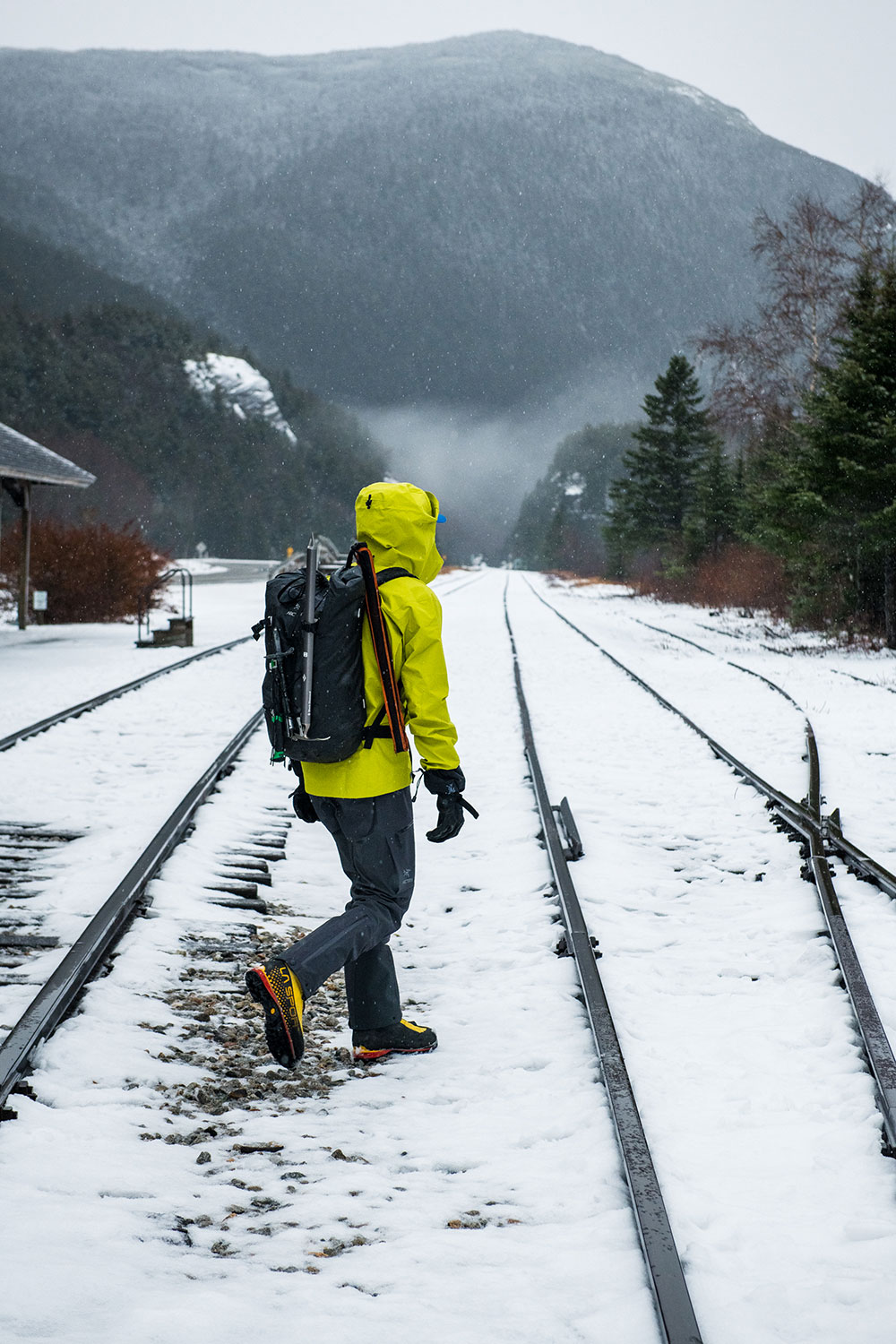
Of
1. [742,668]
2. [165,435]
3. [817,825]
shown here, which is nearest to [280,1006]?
[817,825]

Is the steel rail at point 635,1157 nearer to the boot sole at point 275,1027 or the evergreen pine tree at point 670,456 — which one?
the boot sole at point 275,1027

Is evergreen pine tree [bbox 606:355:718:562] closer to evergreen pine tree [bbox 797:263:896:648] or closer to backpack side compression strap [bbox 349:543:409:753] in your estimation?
evergreen pine tree [bbox 797:263:896:648]

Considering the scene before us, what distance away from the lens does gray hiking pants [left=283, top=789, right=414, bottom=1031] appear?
3.56 m

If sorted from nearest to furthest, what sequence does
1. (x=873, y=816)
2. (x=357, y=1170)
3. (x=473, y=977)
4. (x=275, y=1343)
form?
(x=275, y=1343), (x=357, y=1170), (x=473, y=977), (x=873, y=816)

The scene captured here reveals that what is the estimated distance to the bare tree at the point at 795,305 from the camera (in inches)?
1196

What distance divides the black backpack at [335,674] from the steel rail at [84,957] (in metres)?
1.31

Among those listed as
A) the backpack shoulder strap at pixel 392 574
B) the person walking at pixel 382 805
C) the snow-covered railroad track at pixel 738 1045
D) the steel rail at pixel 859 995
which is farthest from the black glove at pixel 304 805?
the steel rail at pixel 859 995

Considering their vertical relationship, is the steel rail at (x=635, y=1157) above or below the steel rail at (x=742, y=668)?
below

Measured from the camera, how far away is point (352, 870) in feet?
12.4

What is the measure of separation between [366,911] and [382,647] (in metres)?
0.96

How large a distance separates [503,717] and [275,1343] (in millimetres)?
9475

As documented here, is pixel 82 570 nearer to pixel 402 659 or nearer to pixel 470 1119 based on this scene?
pixel 402 659

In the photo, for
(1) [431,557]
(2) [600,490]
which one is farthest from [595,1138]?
(2) [600,490]

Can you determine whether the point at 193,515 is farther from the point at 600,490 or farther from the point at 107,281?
the point at 600,490
